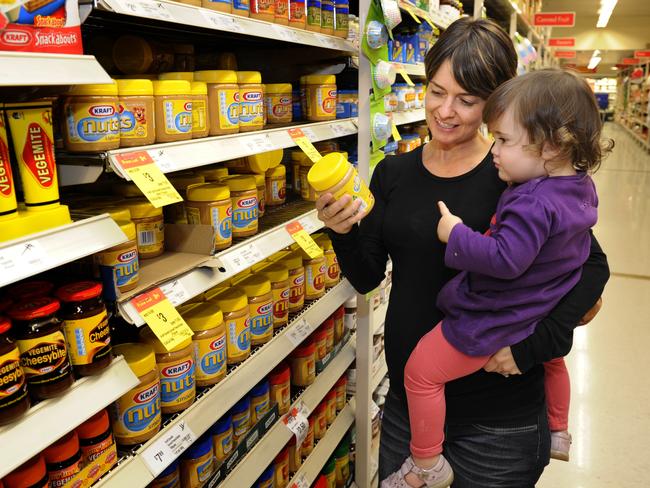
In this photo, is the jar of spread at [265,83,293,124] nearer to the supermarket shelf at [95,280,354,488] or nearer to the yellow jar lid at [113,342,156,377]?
the supermarket shelf at [95,280,354,488]

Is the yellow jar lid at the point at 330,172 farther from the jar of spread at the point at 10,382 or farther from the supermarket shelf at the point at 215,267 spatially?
the jar of spread at the point at 10,382

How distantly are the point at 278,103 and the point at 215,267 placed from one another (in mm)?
698

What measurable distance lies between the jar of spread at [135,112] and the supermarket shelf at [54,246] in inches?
8.4

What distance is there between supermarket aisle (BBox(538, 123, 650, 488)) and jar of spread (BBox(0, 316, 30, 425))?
7.62 ft

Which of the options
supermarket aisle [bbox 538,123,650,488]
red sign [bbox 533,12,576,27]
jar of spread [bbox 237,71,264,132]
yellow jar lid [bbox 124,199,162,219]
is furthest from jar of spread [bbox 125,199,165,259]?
red sign [bbox 533,12,576,27]

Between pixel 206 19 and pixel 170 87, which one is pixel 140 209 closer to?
pixel 170 87

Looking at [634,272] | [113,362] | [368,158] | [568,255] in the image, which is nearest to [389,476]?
[568,255]

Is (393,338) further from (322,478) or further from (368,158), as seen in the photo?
(322,478)

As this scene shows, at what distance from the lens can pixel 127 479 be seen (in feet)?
3.51

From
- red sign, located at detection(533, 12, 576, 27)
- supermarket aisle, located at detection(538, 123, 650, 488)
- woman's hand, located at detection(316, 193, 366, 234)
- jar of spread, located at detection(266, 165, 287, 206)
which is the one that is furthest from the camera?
red sign, located at detection(533, 12, 576, 27)

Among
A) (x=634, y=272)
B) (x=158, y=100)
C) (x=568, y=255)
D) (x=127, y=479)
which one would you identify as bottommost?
(x=634, y=272)

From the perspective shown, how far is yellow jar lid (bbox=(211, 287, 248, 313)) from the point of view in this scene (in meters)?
1.51

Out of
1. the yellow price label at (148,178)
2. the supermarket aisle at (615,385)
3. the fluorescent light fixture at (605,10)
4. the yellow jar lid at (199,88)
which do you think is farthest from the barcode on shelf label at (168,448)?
the fluorescent light fixture at (605,10)

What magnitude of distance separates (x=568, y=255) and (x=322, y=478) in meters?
1.38
